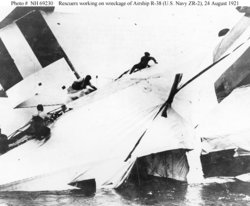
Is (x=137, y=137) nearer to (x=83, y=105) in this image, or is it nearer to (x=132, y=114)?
(x=132, y=114)

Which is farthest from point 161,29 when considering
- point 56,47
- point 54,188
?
point 54,188

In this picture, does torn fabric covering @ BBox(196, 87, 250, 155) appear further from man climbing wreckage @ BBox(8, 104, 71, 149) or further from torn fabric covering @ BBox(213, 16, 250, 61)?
man climbing wreckage @ BBox(8, 104, 71, 149)

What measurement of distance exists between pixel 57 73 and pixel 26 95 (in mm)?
269

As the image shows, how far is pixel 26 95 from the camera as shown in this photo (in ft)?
8.47

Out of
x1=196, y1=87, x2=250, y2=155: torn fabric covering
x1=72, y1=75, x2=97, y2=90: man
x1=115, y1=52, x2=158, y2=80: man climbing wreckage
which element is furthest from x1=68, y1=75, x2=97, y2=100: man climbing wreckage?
x1=196, y1=87, x2=250, y2=155: torn fabric covering

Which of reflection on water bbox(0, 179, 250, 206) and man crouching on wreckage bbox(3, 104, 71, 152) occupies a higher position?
man crouching on wreckage bbox(3, 104, 71, 152)

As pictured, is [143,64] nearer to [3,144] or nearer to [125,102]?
[125,102]

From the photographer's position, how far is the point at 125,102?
259cm

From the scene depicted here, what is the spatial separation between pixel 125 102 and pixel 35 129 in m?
Result: 0.67

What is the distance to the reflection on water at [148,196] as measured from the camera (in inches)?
100

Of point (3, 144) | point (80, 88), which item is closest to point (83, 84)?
point (80, 88)

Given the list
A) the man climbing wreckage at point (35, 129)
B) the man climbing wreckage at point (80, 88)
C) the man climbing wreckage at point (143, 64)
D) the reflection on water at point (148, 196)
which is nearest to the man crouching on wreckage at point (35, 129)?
the man climbing wreckage at point (35, 129)

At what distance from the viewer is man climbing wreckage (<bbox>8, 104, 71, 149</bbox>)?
259 centimetres

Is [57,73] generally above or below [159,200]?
above
